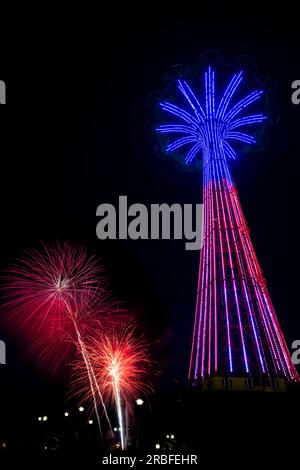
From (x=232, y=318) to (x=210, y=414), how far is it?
15.7ft

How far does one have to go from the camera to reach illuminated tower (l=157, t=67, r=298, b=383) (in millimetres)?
23859

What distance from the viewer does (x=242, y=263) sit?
25609mm

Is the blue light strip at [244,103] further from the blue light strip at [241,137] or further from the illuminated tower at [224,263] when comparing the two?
the blue light strip at [241,137]

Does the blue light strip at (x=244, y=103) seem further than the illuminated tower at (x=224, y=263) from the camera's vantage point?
Yes

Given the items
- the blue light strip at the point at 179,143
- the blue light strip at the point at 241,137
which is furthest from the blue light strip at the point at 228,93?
the blue light strip at the point at 179,143

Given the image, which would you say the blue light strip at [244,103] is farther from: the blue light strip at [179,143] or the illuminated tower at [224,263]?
the blue light strip at [179,143]

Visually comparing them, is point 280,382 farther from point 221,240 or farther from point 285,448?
point 285,448

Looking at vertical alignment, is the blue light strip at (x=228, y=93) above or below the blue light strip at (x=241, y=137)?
above

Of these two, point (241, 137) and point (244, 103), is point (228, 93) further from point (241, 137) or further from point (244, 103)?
point (241, 137)

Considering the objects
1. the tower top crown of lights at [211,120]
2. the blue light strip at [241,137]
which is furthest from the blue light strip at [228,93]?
the blue light strip at [241,137]

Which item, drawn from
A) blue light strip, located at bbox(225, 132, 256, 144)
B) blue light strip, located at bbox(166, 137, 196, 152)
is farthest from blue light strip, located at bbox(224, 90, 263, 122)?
blue light strip, located at bbox(166, 137, 196, 152)

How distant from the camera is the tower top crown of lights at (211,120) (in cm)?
2722

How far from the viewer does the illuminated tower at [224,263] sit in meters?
23.9

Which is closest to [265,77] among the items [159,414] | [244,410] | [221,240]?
[221,240]
